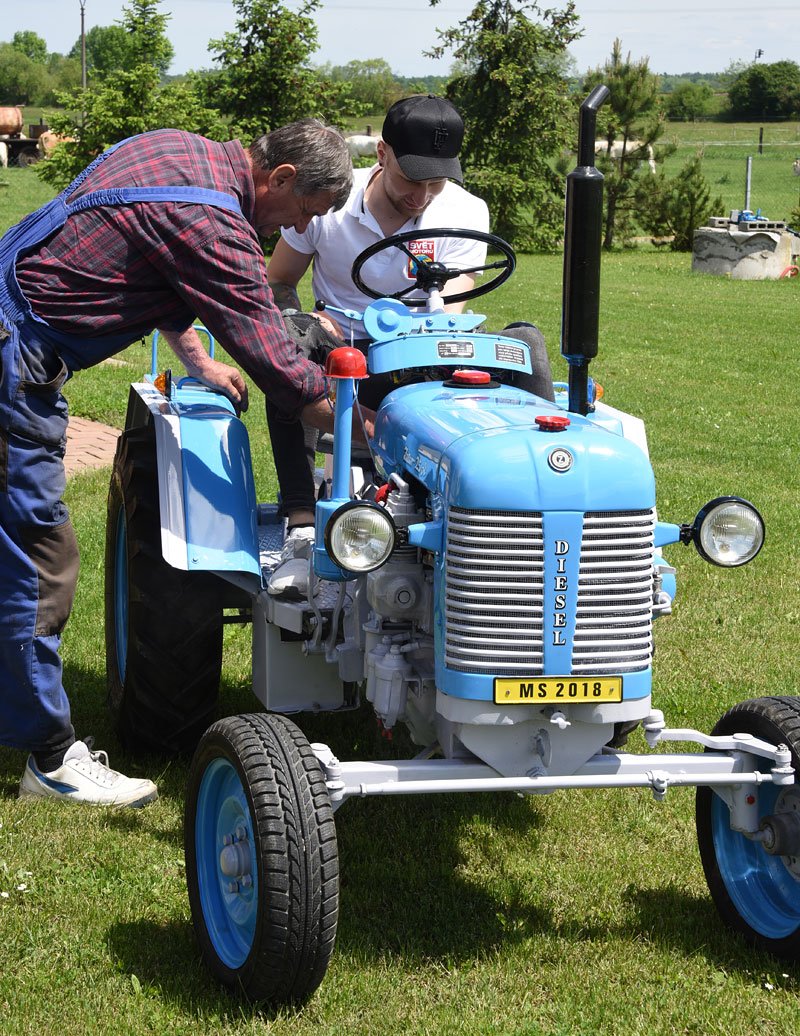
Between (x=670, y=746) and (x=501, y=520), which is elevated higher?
(x=501, y=520)

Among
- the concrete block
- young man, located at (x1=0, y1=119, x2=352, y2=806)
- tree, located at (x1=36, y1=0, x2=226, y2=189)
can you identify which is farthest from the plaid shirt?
the concrete block

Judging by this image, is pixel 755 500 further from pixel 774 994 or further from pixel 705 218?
pixel 705 218

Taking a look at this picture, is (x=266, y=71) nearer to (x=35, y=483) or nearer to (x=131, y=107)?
(x=131, y=107)

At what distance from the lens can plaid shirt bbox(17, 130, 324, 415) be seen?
11.5 ft

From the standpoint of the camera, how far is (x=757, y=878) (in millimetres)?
3373

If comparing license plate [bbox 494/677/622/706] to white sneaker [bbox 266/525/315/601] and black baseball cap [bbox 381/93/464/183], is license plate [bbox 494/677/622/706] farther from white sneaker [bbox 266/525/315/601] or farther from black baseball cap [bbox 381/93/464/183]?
black baseball cap [bbox 381/93/464/183]

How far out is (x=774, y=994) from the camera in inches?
122

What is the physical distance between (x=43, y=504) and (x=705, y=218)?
25199 mm

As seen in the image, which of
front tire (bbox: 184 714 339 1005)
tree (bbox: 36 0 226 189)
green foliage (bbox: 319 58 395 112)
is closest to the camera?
front tire (bbox: 184 714 339 1005)

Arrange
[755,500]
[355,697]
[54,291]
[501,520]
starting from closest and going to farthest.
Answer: [501,520]
[54,291]
[355,697]
[755,500]

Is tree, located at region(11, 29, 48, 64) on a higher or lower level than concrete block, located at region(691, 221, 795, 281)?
higher

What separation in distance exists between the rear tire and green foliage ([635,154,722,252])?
2451 centimetres

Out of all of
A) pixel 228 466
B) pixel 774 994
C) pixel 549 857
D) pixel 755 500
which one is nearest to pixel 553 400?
pixel 228 466

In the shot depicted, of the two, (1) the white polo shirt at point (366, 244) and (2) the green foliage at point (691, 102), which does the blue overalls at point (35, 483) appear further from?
(2) the green foliage at point (691, 102)
